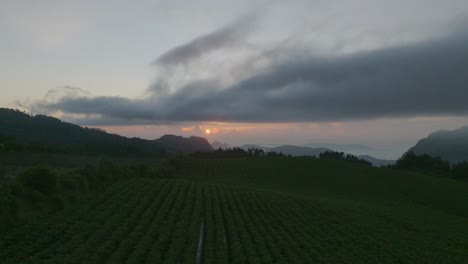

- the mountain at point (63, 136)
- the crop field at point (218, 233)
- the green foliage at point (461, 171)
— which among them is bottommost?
the crop field at point (218, 233)

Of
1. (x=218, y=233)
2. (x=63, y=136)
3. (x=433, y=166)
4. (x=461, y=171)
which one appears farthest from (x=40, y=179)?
(x=63, y=136)

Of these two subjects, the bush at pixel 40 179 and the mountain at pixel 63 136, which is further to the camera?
the mountain at pixel 63 136

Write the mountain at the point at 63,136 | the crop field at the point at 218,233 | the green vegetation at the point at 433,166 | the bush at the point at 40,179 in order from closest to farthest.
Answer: the crop field at the point at 218,233
the bush at the point at 40,179
the green vegetation at the point at 433,166
the mountain at the point at 63,136

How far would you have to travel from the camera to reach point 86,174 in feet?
123

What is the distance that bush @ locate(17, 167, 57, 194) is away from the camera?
90.4ft

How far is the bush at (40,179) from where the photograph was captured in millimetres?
27562

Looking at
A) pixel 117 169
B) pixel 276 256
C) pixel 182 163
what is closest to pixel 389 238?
pixel 276 256

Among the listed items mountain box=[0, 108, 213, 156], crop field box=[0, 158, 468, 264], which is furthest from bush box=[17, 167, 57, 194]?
mountain box=[0, 108, 213, 156]

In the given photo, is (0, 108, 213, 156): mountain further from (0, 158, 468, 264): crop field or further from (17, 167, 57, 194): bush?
(0, 158, 468, 264): crop field

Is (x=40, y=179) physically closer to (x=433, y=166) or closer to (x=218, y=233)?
(x=218, y=233)

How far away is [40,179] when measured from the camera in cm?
2789

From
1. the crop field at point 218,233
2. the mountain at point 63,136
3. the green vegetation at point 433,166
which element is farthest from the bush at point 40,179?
the green vegetation at point 433,166

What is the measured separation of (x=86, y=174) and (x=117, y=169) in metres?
9.57

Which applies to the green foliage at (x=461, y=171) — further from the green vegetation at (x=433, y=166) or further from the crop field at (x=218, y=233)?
the crop field at (x=218, y=233)
